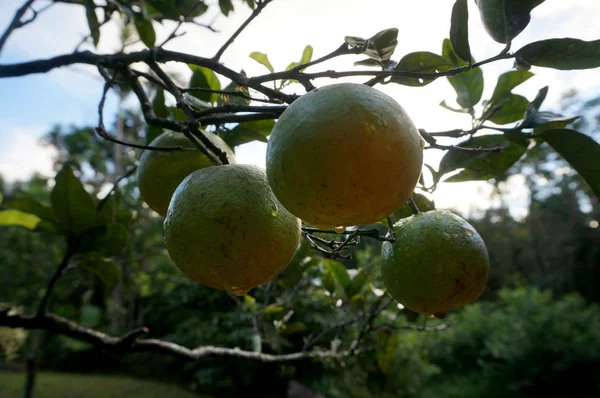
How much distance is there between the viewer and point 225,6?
4.88 feet

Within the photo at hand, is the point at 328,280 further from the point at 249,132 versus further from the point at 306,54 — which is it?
the point at 306,54

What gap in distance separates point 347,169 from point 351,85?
0.46 ft

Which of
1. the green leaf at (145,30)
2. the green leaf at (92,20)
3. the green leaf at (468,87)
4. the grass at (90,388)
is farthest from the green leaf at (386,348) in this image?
the grass at (90,388)

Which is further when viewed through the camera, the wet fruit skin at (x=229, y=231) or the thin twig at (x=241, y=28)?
the thin twig at (x=241, y=28)

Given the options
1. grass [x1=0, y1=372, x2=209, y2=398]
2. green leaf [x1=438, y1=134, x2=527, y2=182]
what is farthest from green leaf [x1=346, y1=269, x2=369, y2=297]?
grass [x1=0, y1=372, x2=209, y2=398]

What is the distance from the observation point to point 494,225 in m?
19.5

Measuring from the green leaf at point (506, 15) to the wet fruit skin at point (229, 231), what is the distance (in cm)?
45

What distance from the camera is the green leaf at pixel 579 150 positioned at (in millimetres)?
606

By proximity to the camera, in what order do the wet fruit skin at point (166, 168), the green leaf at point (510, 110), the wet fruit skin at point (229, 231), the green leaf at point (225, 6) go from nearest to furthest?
the wet fruit skin at point (229, 231) → the wet fruit skin at point (166, 168) → the green leaf at point (510, 110) → the green leaf at point (225, 6)

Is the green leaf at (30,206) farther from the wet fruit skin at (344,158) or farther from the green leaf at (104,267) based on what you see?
the wet fruit skin at (344,158)

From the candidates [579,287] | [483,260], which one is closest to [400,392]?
[483,260]

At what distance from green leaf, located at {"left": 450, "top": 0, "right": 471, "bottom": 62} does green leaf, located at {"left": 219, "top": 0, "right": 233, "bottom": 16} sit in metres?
1.08

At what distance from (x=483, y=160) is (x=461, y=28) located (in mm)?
410

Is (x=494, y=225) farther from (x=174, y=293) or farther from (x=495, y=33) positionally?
(x=495, y=33)
